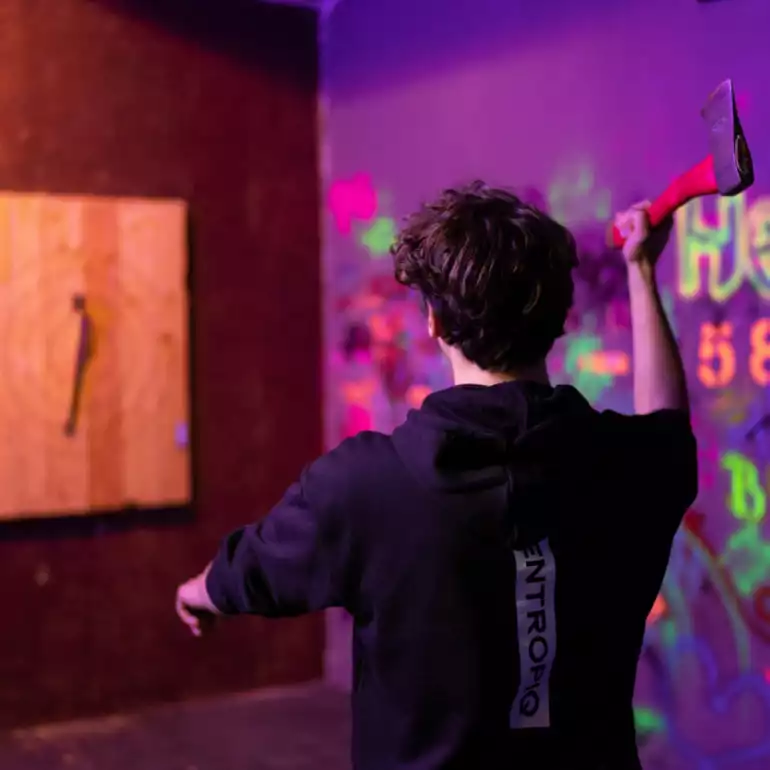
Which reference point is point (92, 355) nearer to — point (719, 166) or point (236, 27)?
point (236, 27)

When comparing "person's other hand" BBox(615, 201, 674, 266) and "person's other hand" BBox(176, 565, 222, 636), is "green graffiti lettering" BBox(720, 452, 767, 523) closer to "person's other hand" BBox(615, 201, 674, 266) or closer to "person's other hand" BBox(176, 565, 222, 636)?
"person's other hand" BBox(615, 201, 674, 266)

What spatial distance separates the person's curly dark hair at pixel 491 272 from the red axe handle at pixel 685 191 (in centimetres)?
25

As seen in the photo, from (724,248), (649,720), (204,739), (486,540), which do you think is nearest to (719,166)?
(486,540)

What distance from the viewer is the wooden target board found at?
297 cm

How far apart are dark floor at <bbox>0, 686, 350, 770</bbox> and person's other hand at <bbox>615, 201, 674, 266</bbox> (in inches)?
71.9

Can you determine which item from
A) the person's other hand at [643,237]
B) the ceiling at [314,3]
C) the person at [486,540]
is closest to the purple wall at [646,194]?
the ceiling at [314,3]

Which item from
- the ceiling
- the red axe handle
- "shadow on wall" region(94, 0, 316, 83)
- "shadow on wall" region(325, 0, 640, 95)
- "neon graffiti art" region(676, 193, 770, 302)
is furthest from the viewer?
the ceiling

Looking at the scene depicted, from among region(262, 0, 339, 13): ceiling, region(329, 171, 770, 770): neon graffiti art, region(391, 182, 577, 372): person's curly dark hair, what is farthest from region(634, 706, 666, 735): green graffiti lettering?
region(262, 0, 339, 13): ceiling

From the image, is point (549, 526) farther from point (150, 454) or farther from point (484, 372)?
point (150, 454)

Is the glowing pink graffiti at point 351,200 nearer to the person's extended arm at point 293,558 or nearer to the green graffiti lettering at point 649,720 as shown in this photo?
the green graffiti lettering at point 649,720

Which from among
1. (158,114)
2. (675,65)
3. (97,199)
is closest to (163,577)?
(97,199)

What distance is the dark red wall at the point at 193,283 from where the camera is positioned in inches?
119

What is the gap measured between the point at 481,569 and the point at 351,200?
242 centimetres

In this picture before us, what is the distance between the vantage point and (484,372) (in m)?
1.13
